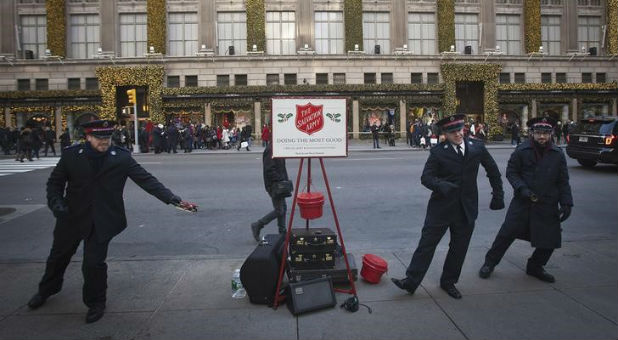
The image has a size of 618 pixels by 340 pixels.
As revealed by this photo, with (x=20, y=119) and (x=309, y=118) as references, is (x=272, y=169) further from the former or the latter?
(x=20, y=119)

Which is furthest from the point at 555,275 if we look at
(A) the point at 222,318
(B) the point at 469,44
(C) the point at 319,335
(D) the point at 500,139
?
(B) the point at 469,44

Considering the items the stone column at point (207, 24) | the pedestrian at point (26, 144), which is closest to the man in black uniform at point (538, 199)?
the pedestrian at point (26, 144)

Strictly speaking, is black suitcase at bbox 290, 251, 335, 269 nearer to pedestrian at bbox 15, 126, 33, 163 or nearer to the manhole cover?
the manhole cover

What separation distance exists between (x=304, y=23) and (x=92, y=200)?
34825 millimetres

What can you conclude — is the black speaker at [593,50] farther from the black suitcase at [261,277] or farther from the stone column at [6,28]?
the stone column at [6,28]

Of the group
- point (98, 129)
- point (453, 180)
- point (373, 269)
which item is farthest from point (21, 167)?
point (453, 180)

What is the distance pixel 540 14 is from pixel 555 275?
131 ft

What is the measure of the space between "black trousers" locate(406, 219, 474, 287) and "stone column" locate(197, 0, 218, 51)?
34920mm

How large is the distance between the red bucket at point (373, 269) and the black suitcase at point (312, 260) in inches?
19.8

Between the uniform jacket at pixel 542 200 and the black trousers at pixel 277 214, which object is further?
the black trousers at pixel 277 214

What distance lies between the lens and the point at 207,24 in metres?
37.6

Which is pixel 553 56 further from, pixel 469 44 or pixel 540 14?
pixel 469 44

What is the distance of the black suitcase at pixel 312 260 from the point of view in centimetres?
543

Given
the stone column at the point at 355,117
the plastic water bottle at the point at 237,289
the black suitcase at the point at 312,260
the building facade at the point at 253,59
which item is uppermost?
the building facade at the point at 253,59
